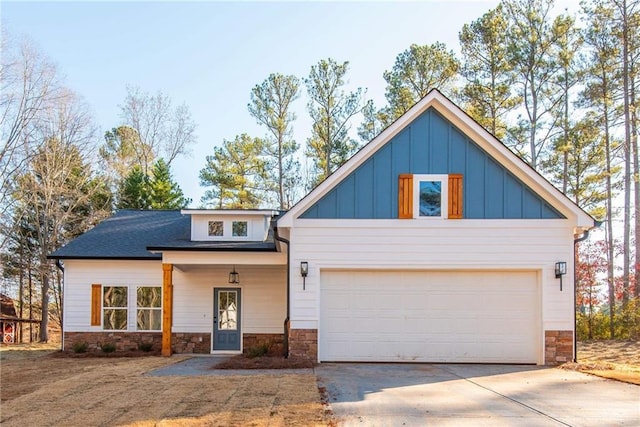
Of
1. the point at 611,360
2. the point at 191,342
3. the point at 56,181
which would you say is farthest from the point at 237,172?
the point at 611,360

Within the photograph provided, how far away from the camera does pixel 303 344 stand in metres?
12.8

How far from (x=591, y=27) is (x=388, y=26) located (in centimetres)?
1282

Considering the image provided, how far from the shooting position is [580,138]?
23891mm

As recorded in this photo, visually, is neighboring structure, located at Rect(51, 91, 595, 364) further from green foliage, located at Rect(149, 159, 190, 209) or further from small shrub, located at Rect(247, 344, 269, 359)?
green foliage, located at Rect(149, 159, 190, 209)

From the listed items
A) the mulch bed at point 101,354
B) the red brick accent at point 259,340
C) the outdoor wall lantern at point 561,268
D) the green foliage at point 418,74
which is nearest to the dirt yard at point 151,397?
the outdoor wall lantern at point 561,268

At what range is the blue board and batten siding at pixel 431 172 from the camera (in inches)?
509

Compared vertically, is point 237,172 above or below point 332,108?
below

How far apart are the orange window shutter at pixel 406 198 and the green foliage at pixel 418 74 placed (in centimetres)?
1499

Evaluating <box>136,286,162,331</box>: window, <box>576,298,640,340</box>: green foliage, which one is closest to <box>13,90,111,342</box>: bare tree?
<box>136,286,162,331</box>: window

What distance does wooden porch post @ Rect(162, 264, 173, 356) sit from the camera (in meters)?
14.5

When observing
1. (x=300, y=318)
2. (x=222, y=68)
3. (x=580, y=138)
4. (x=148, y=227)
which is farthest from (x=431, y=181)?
Result: (x=580, y=138)

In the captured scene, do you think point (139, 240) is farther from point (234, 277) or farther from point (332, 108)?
point (332, 108)

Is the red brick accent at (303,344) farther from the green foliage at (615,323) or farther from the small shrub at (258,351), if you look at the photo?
the green foliage at (615,323)

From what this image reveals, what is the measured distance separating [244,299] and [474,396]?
29.1 ft
